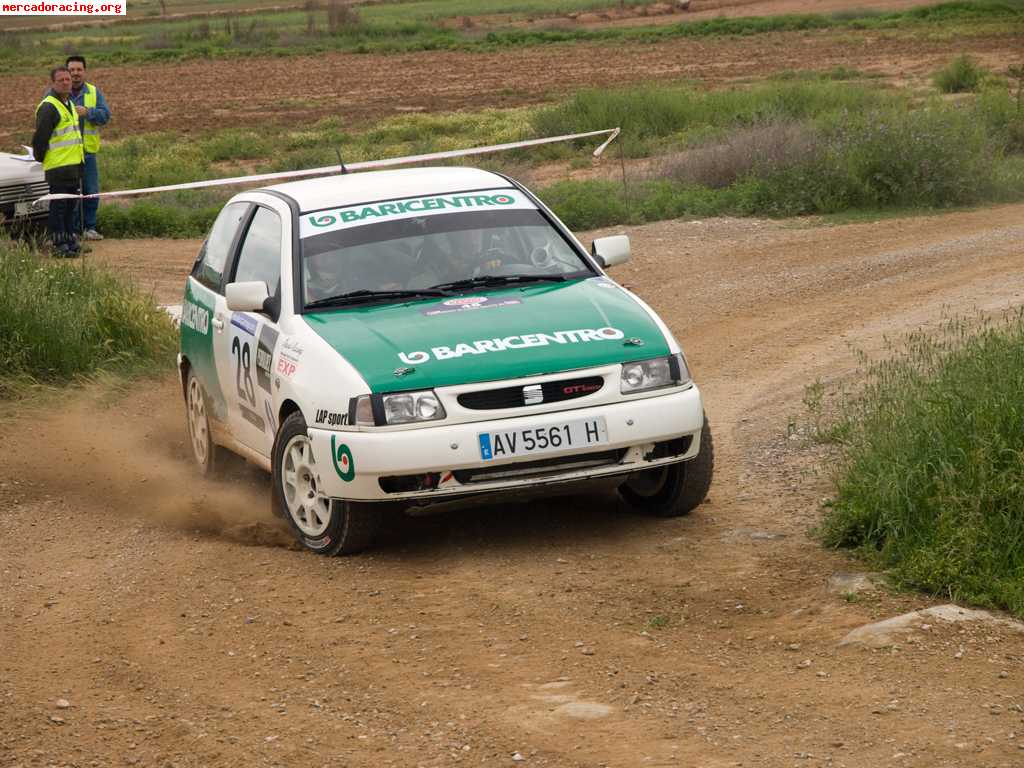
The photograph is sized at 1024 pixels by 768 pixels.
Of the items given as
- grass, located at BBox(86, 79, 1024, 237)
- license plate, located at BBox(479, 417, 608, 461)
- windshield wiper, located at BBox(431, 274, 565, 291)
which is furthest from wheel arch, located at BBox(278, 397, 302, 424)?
grass, located at BBox(86, 79, 1024, 237)

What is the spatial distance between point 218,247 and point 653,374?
3048mm

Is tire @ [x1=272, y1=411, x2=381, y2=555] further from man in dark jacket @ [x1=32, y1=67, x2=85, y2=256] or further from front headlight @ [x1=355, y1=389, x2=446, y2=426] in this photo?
man in dark jacket @ [x1=32, y1=67, x2=85, y2=256]

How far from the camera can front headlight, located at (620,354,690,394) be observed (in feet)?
23.3

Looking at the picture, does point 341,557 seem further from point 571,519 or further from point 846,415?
point 846,415

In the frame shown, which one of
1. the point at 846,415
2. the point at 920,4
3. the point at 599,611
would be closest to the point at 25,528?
the point at 599,611

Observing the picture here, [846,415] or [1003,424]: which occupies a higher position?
[1003,424]

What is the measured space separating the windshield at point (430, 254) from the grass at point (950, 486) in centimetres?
193

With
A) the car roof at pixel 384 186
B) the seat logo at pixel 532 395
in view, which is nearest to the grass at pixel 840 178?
the car roof at pixel 384 186

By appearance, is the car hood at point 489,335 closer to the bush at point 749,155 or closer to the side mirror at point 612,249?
the side mirror at point 612,249

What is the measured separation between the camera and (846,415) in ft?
28.7

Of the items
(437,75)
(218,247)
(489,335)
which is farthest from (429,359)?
(437,75)

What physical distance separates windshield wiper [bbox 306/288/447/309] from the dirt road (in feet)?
3.62

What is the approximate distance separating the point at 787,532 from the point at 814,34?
50021mm

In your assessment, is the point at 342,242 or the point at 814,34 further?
the point at 814,34
